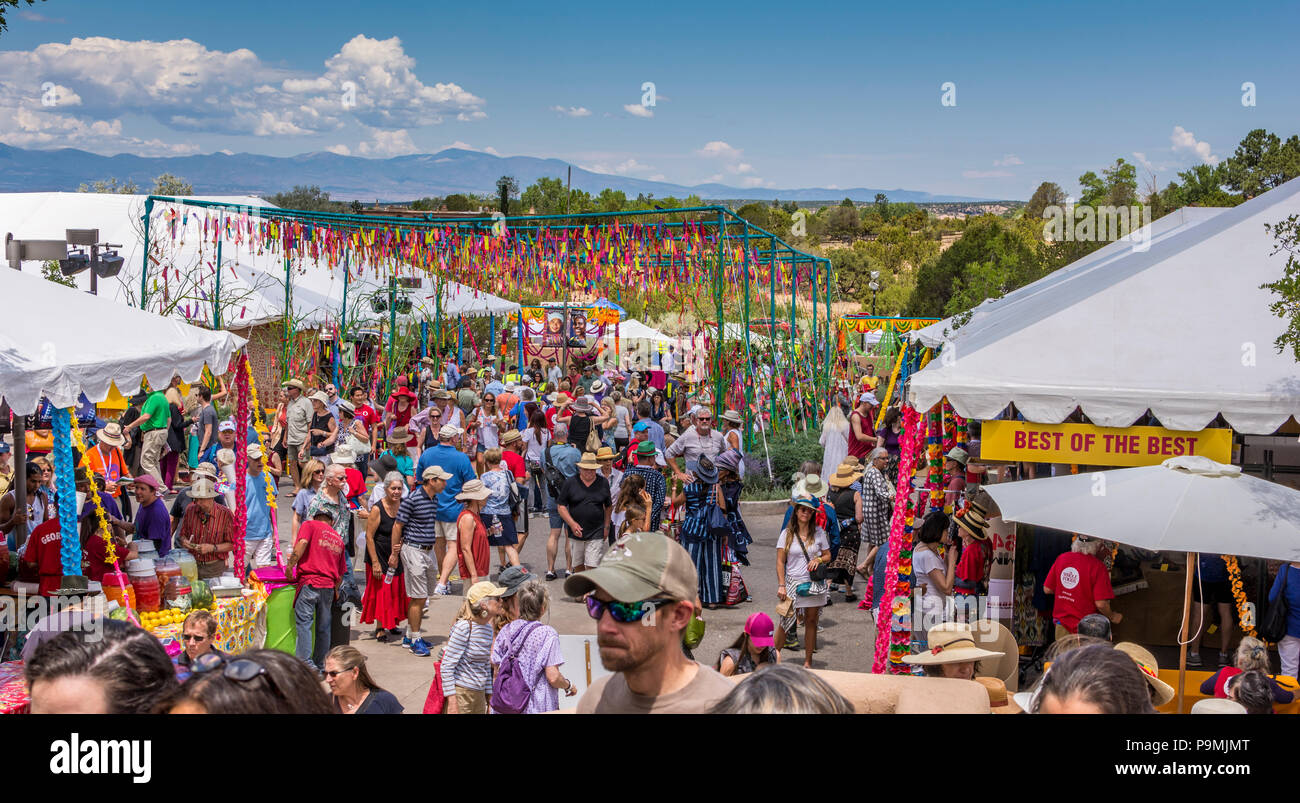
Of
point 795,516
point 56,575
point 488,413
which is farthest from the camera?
point 488,413

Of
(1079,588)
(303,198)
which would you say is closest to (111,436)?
(1079,588)

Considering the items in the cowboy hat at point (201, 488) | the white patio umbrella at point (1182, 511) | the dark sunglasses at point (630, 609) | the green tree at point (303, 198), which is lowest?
the cowboy hat at point (201, 488)

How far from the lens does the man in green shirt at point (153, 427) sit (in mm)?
14031

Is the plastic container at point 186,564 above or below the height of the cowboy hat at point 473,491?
below

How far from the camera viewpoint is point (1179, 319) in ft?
29.3

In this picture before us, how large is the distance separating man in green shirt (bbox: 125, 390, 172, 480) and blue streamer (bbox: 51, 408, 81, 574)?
679cm

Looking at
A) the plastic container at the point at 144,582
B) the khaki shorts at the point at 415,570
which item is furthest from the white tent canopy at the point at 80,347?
the khaki shorts at the point at 415,570

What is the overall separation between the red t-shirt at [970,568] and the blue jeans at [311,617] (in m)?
4.89

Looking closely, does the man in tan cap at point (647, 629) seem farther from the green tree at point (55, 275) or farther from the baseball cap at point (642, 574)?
the green tree at point (55, 275)
